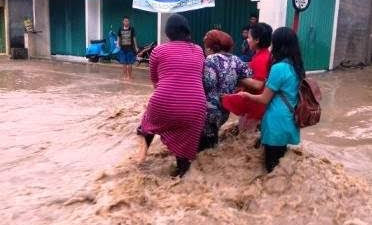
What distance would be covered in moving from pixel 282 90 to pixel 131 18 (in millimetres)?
12961

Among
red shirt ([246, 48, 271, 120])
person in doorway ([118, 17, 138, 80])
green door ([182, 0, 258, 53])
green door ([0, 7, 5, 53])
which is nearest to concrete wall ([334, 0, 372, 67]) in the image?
green door ([182, 0, 258, 53])

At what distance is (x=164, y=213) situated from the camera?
4023 millimetres

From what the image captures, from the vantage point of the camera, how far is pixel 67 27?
19109 mm

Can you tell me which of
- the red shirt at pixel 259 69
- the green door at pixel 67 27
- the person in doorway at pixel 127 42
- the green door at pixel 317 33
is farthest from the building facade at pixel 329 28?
the green door at pixel 67 27

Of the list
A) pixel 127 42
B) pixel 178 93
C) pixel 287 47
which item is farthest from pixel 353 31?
pixel 178 93

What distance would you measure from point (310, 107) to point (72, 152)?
2998 millimetres

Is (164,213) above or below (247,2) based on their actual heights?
below

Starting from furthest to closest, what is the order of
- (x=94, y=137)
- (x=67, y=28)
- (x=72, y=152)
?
1. (x=67, y=28)
2. (x=94, y=137)
3. (x=72, y=152)

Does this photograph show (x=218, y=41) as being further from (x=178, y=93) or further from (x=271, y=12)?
(x=271, y=12)

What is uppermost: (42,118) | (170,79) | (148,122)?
(170,79)

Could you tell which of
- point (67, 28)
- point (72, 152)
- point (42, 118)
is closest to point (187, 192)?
point (72, 152)

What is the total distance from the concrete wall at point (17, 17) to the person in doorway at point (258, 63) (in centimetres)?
1868

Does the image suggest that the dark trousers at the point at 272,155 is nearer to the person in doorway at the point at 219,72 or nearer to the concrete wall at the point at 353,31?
the person in doorway at the point at 219,72

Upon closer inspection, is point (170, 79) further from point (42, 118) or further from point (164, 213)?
point (42, 118)
